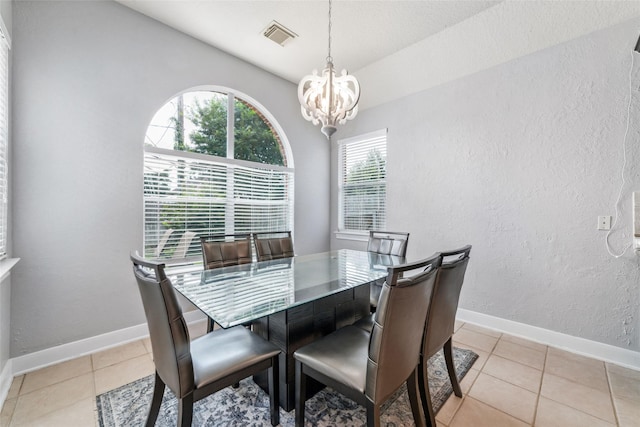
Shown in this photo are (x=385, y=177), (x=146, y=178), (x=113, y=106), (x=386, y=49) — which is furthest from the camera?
Answer: (x=385, y=177)

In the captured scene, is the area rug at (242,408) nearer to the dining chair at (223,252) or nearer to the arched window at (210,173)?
the dining chair at (223,252)

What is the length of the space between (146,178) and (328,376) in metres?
2.46

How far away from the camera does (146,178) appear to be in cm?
256

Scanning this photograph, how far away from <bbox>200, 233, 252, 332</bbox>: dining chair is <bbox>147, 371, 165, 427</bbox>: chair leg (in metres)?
0.87

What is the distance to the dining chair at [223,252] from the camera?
228 centimetres

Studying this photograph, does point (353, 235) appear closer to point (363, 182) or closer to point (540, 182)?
point (363, 182)

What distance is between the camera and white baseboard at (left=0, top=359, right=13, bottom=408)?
1635mm

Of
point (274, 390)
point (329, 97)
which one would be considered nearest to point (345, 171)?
point (329, 97)

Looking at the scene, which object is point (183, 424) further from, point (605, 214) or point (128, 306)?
point (605, 214)

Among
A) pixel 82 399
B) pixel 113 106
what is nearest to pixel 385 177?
pixel 113 106

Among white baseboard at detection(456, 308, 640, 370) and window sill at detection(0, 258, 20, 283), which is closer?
window sill at detection(0, 258, 20, 283)

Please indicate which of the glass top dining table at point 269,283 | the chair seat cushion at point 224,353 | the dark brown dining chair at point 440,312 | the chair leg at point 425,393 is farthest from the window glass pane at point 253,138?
the chair leg at point 425,393

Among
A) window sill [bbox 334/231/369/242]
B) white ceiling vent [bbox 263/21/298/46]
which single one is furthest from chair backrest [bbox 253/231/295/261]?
white ceiling vent [bbox 263/21/298/46]

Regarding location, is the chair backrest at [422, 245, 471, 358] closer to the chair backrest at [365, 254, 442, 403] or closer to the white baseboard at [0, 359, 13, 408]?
the chair backrest at [365, 254, 442, 403]
